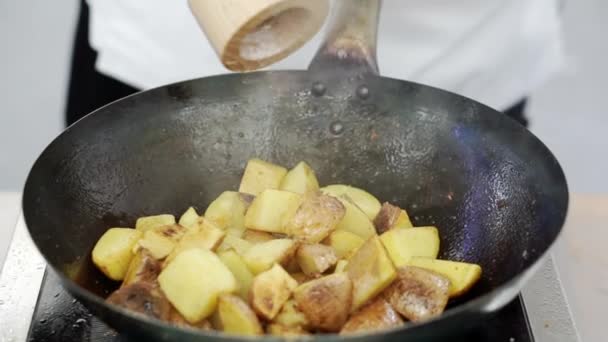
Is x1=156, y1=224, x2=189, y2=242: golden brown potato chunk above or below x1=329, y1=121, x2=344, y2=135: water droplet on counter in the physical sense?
below

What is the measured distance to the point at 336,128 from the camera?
1.46m

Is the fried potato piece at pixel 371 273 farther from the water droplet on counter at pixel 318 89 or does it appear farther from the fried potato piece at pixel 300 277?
the water droplet on counter at pixel 318 89

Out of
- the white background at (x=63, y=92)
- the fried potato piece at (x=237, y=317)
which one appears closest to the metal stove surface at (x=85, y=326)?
the fried potato piece at (x=237, y=317)

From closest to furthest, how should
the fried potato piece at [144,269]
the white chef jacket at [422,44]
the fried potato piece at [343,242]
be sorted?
1. the fried potato piece at [144,269]
2. the fried potato piece at [343,242]
3. the white chef jacket at [422,44]

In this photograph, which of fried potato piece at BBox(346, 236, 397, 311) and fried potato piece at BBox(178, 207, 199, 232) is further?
fried potato piece at BBox(178, 207, 199, 232)

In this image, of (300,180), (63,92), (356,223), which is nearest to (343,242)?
(356,223)

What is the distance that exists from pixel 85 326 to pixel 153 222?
8.5 inches

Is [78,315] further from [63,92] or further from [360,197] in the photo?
[63,92]

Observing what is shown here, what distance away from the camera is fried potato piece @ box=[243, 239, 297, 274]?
1.17 metres

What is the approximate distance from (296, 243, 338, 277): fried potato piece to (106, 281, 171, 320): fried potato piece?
0.79 ft

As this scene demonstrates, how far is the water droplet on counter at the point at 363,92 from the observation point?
4.61 feet

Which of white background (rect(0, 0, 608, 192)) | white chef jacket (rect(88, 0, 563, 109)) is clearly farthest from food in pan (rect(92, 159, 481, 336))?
white background (rect(0, 0, 608, 192))

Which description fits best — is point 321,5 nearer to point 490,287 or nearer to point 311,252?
point 311,252

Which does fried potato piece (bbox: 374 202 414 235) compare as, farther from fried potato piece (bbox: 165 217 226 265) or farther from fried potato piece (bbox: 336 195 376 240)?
fried potato piece (bbox: 165 217 226 265)
